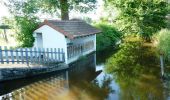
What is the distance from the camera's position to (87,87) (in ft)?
47.7

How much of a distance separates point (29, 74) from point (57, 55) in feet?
11.2

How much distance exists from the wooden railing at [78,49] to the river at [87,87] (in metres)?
2.50

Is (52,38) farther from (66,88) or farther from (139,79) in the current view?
(139,79)

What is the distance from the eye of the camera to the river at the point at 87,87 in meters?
12.6

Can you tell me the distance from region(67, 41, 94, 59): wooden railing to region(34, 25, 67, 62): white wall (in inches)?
30.9

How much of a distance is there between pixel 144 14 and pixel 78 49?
18.2m

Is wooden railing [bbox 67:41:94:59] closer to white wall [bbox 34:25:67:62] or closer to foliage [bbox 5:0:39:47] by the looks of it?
white wall [bbox 34:25:67:62]

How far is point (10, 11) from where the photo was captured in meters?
23.8

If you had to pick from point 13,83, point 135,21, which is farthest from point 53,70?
point 135,21

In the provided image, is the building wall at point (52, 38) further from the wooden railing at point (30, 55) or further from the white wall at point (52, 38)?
the wooden railing at point (30, 55)

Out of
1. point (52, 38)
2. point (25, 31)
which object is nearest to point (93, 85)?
point (52, 38)

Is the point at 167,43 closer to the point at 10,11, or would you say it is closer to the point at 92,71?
the point at 92,71

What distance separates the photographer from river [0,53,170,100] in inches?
496

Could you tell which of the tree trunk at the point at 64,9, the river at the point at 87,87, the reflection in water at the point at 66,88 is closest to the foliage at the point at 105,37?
the tree trunk at the point at 64,9
